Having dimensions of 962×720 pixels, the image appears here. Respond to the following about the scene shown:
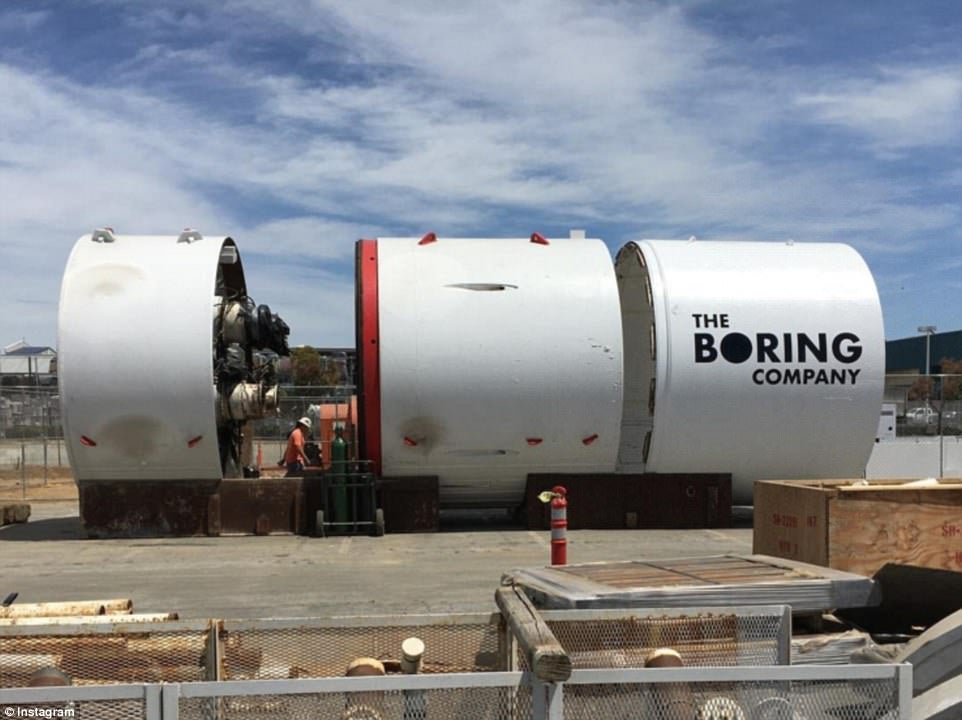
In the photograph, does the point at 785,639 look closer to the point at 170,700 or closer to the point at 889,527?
the point at 889,527

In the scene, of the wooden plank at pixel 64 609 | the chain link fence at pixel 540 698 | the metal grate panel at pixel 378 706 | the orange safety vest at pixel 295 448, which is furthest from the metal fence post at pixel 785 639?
the orange safety vest at pixel 295 448

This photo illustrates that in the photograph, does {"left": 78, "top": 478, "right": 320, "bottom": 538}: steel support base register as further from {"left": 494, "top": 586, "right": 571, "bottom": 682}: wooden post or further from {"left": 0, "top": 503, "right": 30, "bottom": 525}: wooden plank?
{"left": 494, "top": 586, "right": 571, "bottom": 682}: wooden post

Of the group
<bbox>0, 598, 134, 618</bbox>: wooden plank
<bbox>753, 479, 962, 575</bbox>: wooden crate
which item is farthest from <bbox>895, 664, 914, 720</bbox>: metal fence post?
<bbox>0, 598, 134, 618</bbox>: wooden plank

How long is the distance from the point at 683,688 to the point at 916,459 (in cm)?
1821

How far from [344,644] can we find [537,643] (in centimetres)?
151

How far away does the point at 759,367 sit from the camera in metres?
13.5

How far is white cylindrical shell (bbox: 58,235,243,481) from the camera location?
41.0ft

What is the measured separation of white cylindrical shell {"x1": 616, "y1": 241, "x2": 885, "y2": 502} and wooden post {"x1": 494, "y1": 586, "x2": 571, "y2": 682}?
9570 millimetres

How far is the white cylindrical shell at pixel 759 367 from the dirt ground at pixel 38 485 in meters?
13.2

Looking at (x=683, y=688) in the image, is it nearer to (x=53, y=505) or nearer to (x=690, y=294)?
(x=690, y=294)

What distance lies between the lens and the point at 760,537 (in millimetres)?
7977

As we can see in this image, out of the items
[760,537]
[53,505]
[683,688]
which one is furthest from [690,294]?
[53,505]

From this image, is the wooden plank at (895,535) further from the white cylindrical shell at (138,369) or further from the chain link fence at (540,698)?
the white cylindrical shell at (138,369)

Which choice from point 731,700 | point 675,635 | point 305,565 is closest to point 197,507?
point 305,565
